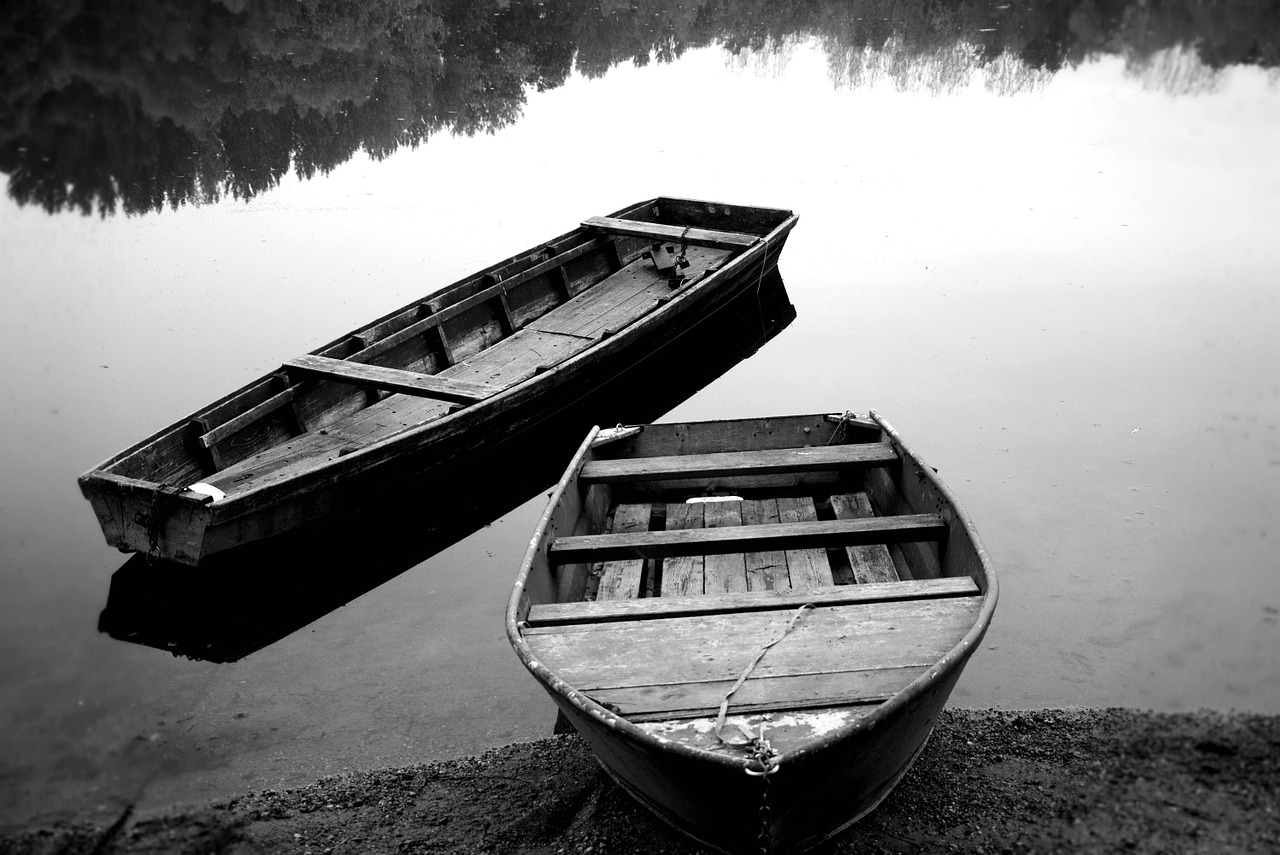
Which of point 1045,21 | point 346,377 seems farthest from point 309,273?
point 1045,21

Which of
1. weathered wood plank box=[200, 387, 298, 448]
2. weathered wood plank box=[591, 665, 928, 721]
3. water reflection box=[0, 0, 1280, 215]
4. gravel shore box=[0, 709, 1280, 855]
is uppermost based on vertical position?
water reflection box=[0, 0, 1280, 215]

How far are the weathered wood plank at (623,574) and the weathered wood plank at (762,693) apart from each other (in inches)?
46.5

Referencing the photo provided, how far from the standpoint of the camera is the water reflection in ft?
47.0

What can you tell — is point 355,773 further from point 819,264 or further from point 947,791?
point 819,264

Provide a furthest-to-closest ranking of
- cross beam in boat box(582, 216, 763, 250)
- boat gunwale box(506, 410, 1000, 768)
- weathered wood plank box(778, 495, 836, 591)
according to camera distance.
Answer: cross beam in boat box(582, 216, 763, 250)
weathered wood plank box(778, 495, 836, 591)
boat gunwale box(506, 410, 1000, 768)

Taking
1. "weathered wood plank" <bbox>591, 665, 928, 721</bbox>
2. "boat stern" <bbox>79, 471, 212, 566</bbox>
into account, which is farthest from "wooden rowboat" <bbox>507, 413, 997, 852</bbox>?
"boat stern" <bbox>79, 471, 212, 566</bbox>

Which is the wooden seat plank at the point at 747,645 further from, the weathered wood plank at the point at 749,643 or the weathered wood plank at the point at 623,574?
the weathered wood plank at the point at 623,574

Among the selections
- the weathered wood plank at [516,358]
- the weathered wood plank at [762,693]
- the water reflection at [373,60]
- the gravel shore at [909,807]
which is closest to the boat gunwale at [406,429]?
the weathered wood plank at [516,358]

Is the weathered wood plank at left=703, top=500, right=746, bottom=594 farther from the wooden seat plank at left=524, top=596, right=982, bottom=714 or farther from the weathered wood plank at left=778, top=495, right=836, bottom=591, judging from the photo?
the wooden seat plank at left=524, top=596, right=982, bottom=714

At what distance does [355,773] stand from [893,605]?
2.69 m

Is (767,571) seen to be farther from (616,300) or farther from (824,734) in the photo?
(616,300)

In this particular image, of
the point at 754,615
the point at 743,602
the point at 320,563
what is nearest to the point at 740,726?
the point at 754,615

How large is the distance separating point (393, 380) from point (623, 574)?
109 inches

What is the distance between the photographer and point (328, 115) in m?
16.1
